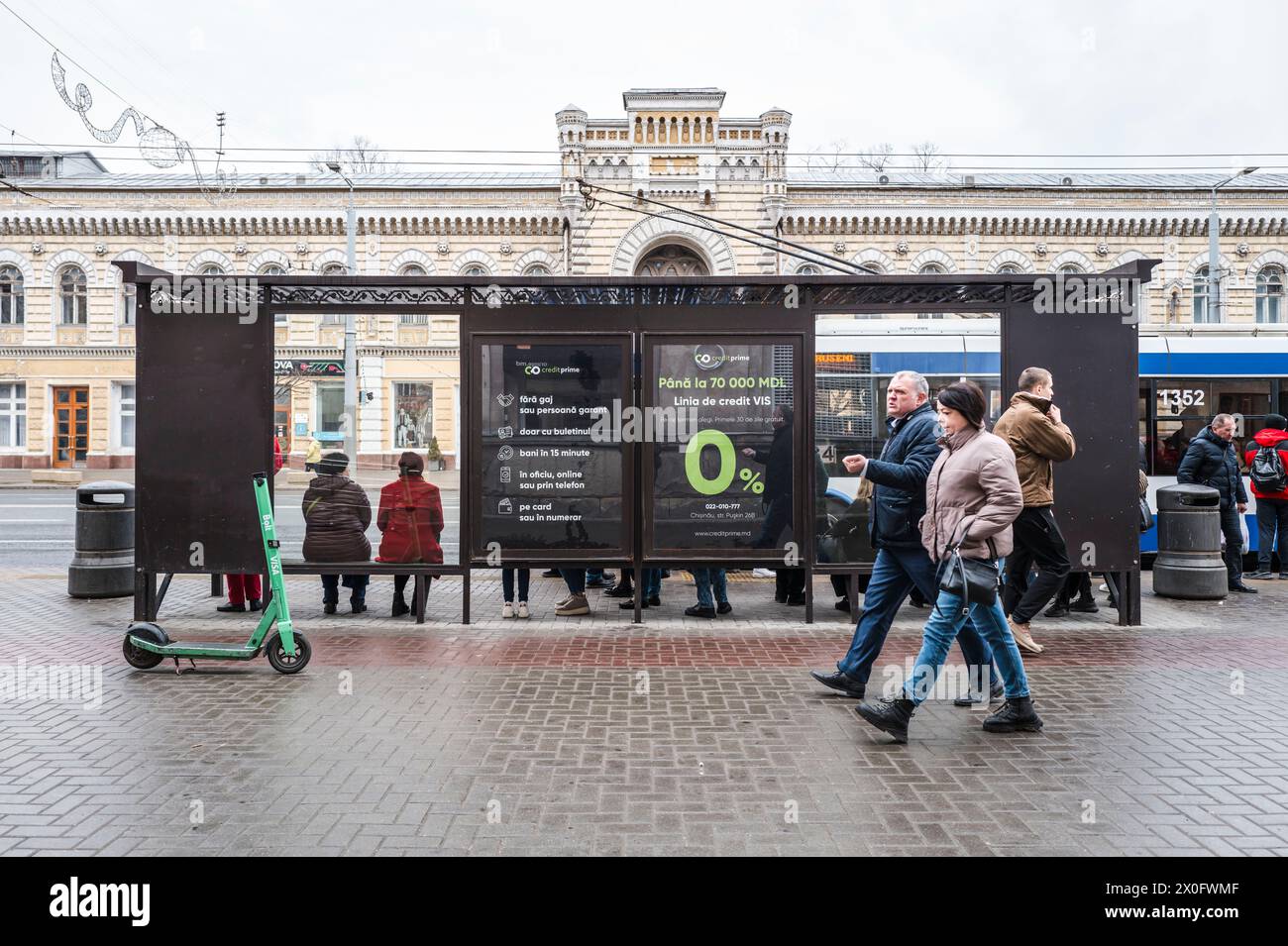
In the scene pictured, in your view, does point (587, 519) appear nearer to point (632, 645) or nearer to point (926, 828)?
point (632, 645)

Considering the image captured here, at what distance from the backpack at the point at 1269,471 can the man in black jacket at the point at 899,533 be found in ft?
25.6

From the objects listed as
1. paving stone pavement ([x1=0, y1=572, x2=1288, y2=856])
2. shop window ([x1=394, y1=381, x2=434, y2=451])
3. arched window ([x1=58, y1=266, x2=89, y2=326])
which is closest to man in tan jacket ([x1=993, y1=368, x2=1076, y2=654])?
paving stone pavement ([x1=0, y1=572, x2=1288, y2=856])

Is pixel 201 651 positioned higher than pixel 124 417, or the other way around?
pixel 124 417

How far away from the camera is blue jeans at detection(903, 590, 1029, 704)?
5.28 m

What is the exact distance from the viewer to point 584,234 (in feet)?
109

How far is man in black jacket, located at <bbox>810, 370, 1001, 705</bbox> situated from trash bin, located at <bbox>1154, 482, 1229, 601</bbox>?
5447 millimetres

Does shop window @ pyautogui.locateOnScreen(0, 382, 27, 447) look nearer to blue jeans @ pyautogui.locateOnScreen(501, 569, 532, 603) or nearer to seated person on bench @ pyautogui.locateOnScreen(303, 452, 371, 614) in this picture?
seated person on bench @ pyautogui.locateOnScreen(303, 452, 371, 614)

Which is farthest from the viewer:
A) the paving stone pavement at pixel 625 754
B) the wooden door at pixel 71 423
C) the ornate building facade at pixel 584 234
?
the wooden door at pixel 71 423

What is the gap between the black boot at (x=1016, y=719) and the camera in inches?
216

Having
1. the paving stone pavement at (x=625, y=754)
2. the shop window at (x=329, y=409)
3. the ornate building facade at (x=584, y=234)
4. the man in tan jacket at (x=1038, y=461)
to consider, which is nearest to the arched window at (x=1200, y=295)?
the ornate building facade at (x=584, y=234)

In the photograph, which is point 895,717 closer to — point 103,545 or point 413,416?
point 413,416

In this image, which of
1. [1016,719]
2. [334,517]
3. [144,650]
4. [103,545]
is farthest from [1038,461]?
[103,545]

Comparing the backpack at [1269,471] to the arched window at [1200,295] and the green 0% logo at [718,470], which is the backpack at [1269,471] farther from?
the arched window at [1200,295]

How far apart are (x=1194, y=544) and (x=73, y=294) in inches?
1563
